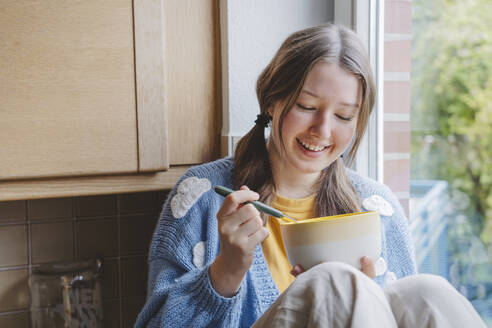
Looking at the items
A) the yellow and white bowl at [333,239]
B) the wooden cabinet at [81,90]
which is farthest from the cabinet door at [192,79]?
the yellow and white bowl at [333,239]

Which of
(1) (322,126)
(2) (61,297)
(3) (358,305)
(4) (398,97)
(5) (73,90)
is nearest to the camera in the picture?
(3) (358,305)

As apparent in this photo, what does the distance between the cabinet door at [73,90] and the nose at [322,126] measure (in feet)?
1.23

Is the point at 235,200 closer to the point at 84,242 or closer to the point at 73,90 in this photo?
the point at 73,90

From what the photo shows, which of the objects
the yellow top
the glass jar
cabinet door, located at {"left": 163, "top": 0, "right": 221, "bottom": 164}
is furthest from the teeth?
the glass jar

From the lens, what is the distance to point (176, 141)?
1.32m

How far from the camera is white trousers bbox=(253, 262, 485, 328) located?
65cm

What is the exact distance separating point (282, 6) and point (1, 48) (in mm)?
744

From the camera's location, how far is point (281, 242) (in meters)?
1.10

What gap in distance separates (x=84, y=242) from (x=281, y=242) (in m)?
0.74

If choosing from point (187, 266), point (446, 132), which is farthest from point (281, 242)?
point (446, 132)

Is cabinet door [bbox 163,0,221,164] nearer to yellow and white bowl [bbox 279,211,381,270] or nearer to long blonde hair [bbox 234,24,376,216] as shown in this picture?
long blonde hair [bbox 234,24,376,216]

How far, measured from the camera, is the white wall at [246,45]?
4.43ft

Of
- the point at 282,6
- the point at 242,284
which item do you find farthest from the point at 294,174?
the point at 282,6

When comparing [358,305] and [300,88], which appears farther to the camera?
[300,88]
